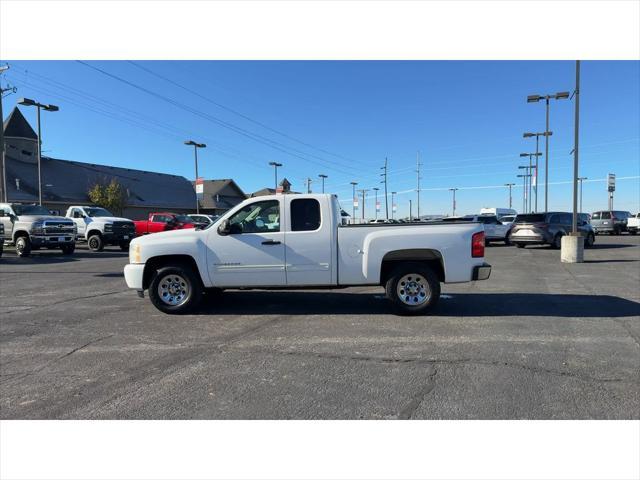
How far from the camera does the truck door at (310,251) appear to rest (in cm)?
695

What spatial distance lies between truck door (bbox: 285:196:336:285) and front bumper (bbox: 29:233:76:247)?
15879 millimetres

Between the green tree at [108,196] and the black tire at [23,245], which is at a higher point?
the green tree at [108,196]

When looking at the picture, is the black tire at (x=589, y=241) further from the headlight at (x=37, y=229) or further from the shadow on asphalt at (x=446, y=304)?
the headlight at (x=37, y=229)

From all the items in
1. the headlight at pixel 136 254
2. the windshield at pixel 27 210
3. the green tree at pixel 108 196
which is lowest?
the headlight at pixel 136 254

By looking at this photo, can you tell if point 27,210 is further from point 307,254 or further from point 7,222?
point 307,254

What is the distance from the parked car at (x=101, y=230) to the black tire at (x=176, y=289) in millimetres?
16443

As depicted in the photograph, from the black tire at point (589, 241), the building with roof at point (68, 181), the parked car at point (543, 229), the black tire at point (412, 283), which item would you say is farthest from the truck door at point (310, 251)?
the building with roof at point (68, 181)

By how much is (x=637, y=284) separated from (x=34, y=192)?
48063mm

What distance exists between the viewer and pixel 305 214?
7090 mm

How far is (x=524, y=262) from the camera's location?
15133mm

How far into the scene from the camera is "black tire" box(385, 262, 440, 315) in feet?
22.7

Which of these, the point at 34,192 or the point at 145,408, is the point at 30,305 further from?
the point at 34,192

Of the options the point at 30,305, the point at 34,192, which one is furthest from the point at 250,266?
the point at 34,192

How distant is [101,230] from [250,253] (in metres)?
17.7
